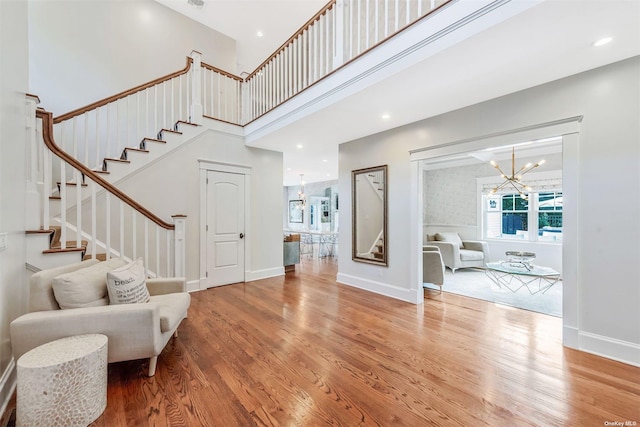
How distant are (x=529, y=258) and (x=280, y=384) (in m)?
4.88

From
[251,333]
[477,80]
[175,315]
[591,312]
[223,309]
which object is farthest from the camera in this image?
[223,309]

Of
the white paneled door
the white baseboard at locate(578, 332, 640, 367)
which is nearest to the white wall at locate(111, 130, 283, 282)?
the white paneled door

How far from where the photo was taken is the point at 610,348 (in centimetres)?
234

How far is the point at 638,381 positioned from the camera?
78.8 inches

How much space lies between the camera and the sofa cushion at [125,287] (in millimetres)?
2080

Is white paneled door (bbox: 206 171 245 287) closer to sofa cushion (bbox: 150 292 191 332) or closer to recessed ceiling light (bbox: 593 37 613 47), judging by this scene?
sofa cushion (bbox: 150 292 191 332)

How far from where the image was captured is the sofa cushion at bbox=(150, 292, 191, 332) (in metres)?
2.13

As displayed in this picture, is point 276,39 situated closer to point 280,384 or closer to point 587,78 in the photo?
point 587,78

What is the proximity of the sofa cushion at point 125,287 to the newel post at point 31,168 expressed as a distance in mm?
1023

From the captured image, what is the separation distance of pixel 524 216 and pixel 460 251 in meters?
1.74

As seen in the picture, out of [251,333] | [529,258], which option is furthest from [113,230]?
[529,258]

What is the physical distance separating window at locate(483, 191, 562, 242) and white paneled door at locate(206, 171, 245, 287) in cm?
590

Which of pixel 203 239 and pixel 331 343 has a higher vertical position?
pixel 203 239

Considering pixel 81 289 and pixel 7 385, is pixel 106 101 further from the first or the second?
pixel 7 385
